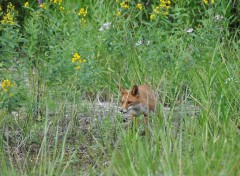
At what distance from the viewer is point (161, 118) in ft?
20.4

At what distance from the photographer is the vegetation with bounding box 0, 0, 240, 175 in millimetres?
5254

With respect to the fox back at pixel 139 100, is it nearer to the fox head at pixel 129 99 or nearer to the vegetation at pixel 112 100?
the fox head at pixel 129 99

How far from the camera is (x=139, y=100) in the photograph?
7074mm

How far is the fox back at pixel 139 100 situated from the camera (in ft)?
22.9

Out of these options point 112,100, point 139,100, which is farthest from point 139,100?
point 112,100

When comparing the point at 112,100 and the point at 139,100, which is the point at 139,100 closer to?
the point at 139,100

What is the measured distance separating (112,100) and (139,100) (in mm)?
236

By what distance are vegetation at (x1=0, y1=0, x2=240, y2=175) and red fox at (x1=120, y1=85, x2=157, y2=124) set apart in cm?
13

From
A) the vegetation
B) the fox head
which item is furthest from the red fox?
the vegetation

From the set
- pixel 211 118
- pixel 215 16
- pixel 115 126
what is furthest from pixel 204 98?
pixel 215 16

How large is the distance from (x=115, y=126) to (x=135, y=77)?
1.30m

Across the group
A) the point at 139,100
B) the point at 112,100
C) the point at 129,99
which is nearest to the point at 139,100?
the point at 139,100

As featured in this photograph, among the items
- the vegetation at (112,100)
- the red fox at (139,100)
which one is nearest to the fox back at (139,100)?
the red fox at (139,100)

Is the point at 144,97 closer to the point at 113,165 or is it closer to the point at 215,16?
the point at 215,16
